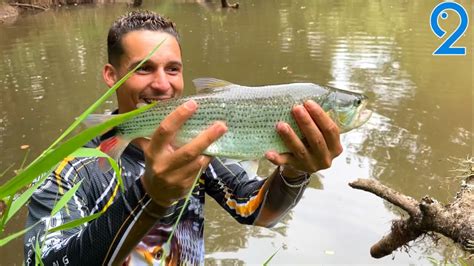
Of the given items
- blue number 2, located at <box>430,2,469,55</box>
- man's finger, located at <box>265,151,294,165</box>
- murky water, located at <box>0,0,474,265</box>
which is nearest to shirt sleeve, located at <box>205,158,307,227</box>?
man's finger, located at <box>265,151,294,165</box>

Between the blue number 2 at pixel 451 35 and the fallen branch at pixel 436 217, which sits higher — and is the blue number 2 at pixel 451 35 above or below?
below

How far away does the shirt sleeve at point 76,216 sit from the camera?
1.69m

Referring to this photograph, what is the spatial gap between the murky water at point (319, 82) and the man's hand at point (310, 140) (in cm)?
295

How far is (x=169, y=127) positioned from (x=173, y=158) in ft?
0.34

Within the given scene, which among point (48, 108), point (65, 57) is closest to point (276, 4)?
point (65, 57)

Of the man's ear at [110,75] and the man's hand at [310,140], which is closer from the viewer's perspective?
the man's hand at [310,140]

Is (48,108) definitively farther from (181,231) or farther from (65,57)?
(181,231)

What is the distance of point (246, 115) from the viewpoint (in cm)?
186

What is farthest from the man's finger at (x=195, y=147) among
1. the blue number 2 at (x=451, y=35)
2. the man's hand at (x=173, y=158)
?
the blue number 2 at (x=451, y=35)

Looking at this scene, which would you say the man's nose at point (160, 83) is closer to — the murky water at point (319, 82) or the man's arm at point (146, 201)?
the man's arm at point (146, 201)

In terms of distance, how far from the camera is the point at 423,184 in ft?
19.3

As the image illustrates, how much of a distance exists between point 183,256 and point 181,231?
4.6 inches

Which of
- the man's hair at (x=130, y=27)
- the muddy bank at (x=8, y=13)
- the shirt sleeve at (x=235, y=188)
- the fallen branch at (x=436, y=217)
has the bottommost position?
the muddy bank at (x=8, y=13)

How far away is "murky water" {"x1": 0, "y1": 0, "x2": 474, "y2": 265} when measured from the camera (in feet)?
16.3
